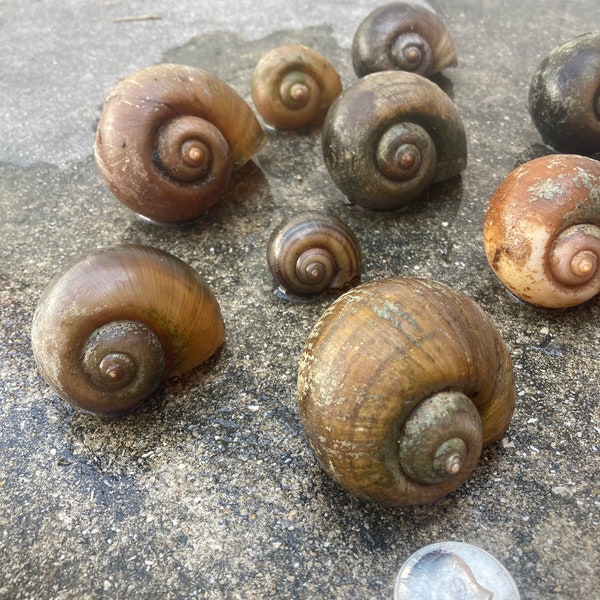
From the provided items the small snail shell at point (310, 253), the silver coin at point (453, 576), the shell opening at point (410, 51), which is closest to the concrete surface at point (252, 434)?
the silver coin at point (453, 576)

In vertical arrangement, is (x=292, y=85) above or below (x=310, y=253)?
above

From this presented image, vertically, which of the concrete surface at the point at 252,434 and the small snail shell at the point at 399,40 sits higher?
the small snail shell at the point at 399,40

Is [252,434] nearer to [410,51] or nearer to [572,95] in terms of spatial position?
[572,95]

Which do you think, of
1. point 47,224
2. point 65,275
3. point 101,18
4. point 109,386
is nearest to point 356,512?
point 109,386

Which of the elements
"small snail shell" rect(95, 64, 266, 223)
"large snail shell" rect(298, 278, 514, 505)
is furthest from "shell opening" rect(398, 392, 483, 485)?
"small snail shell" rect(95, 64, 266, 223)

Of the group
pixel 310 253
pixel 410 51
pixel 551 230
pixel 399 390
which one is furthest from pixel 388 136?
pixel 399 390

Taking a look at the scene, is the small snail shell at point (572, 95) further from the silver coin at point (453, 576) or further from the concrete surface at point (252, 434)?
the silver coin at point (453, 576)
